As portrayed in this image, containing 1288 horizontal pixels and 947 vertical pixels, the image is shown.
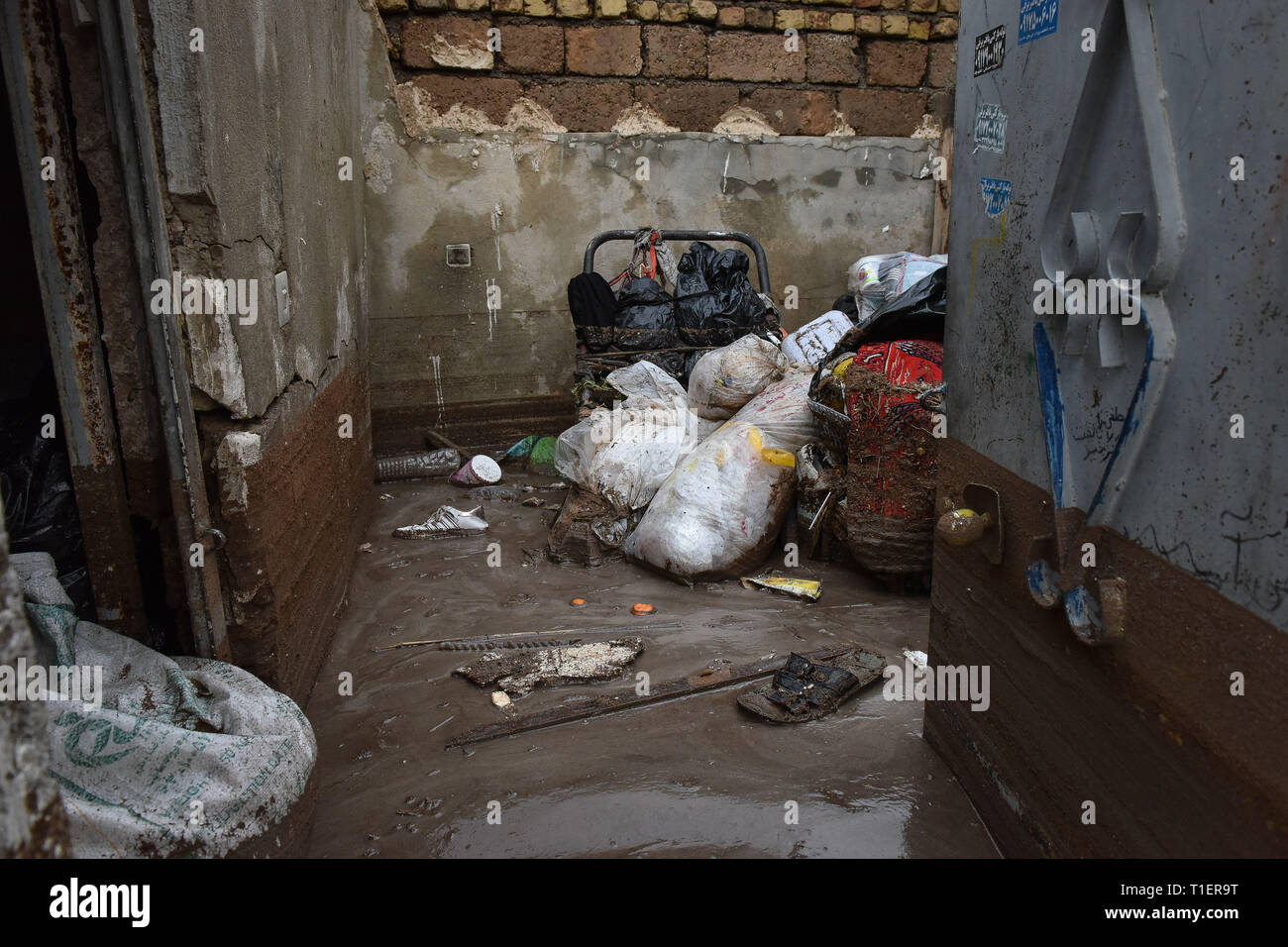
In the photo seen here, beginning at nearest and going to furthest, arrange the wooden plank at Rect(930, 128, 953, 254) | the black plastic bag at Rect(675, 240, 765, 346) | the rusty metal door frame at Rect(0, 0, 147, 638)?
the rusty metal door frame at Rect(0, 0, 147, 638)
the black plastic bag at Rect(675, 240, 765, 346)
the wooden plank at Rect(930, 128, 953, 254)

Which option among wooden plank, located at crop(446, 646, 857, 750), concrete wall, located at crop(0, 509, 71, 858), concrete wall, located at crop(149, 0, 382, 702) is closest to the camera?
concrete wall, located at crop(0, 509, 71, 858)

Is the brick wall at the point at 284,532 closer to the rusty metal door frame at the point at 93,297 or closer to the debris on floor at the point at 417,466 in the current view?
the rusty metal door frame at the point at 93,297

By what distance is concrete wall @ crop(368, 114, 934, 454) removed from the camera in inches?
211

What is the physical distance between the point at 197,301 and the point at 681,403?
2.68 m

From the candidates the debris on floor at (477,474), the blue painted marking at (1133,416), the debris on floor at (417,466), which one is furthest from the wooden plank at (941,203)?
the blue painted marking at (1133,416)

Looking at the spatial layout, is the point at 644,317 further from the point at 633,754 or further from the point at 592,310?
the point at 633,754

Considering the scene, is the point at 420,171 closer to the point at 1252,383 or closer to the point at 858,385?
the point at 858,385

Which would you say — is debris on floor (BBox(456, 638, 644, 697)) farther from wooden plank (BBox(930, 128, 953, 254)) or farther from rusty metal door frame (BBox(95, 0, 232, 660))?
wooden plank (BBox(930, 128, 953, 254))

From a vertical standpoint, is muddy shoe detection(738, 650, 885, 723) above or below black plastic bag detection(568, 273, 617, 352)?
below

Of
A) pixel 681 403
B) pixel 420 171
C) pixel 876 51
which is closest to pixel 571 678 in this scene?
pixel 681 403

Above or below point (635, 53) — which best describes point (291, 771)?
below

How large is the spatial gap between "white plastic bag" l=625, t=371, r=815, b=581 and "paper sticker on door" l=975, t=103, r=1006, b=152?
6.31ft

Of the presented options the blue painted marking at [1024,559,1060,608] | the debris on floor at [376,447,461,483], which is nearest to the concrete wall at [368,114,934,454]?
the debris on floor at [376,447,461,483]

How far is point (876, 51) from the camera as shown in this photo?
5.95m
